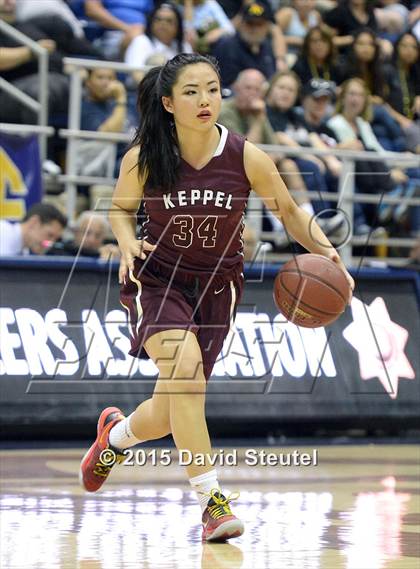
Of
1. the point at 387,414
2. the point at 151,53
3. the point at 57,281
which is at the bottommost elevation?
the point at 387,414

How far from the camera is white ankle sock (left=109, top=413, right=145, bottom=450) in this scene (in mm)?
6641

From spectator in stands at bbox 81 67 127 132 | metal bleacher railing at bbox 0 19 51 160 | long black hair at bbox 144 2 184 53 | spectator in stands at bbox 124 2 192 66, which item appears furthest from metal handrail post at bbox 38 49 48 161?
long black hair at bbox 144 2 184 53

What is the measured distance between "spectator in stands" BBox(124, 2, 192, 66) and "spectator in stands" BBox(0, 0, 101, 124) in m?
0.40

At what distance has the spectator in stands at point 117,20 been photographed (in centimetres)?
1395

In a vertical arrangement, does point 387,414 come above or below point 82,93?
below

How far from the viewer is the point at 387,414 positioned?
10594mm

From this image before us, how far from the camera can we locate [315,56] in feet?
47.9

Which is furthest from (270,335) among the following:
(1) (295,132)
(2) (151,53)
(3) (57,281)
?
(2) (151,53)

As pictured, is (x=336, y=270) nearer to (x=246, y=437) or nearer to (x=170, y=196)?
(x=170, y=196)

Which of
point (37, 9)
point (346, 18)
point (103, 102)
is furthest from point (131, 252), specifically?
point (346, 18)

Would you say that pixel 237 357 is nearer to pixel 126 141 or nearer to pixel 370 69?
pixel 126 141

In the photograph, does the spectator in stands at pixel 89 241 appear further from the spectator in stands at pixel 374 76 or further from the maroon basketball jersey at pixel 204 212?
the spectator in stands at pixel 374 76

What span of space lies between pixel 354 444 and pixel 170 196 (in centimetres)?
486

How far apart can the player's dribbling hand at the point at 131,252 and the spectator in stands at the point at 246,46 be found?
8.01 metres
